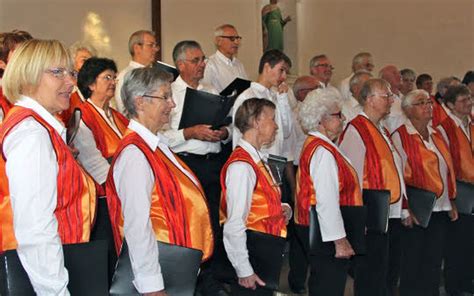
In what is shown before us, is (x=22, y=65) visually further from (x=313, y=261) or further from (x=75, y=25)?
(x=75, y=25)

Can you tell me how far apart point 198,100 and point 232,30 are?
148 centimetres

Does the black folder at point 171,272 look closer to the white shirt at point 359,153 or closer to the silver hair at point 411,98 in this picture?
the white shirt at point 359,153

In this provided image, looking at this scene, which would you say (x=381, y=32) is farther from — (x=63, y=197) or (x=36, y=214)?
(x=36, y=214)

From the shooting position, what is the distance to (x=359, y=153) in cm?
457

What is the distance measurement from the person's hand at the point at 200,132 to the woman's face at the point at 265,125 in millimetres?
685

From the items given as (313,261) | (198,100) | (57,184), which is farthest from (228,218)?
(57,184)

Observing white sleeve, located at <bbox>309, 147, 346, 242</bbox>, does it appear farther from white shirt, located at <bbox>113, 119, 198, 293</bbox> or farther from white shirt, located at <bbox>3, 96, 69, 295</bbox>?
white shirt, located at <bbox>3, 96, 69, 295</bbox>

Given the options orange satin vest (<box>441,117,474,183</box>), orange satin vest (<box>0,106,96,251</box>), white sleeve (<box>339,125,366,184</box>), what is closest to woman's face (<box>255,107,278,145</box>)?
white sleeve (<box>339,125,366,184</box>)

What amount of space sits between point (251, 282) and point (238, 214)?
0.29m

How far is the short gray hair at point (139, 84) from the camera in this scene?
2.91 meters

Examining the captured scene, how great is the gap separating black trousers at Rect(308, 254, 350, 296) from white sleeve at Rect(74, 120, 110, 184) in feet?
3.64

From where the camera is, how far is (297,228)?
4160mm

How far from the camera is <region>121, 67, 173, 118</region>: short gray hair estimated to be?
291 centimetres

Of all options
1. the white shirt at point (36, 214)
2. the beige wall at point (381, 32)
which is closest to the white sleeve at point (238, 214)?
the white shirt at point (36, 214)
